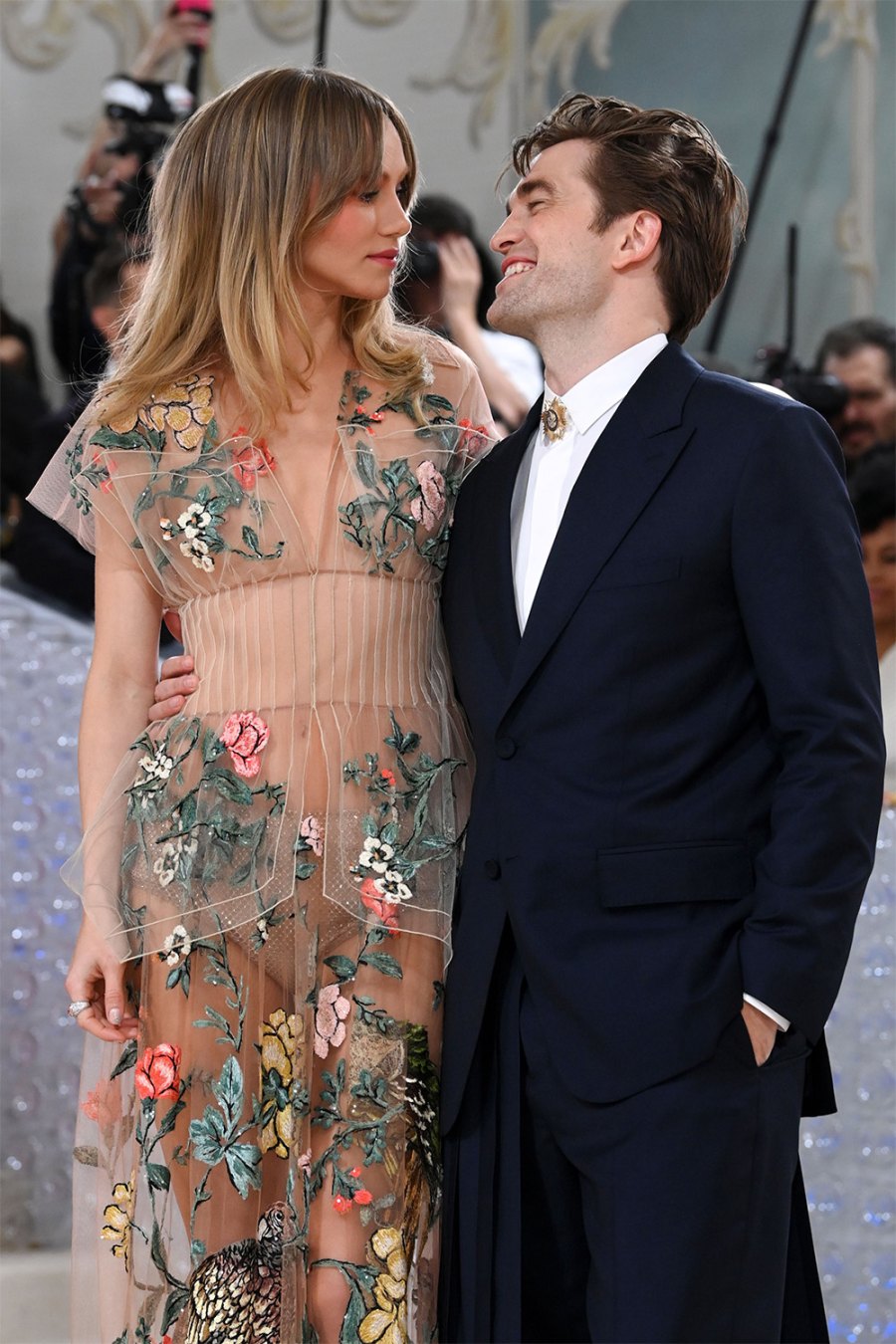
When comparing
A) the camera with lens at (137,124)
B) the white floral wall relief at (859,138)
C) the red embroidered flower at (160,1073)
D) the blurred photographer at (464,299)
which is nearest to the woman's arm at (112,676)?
the red embroidered flower at (160,1073)

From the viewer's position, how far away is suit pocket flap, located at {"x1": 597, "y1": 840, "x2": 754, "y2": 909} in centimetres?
165

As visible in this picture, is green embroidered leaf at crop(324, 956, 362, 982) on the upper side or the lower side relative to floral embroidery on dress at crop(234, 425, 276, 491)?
lower

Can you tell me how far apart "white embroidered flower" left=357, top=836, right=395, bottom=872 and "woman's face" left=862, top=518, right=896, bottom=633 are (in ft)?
6.42

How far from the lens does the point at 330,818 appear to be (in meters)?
1.84

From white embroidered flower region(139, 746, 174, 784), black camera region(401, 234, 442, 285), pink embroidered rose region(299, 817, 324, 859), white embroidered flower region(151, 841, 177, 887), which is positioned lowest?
white embroidered flower region(151, 841, 177, 887)

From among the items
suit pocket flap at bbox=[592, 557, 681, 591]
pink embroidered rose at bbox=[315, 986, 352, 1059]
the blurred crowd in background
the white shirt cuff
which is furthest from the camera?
the blurred crowd in background

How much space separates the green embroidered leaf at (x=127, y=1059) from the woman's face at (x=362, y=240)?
93 cm

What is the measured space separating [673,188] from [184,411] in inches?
24.9

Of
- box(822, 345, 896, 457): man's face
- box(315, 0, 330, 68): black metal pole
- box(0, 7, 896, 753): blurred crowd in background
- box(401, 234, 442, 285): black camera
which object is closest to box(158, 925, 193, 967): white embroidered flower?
box(0, 7, 896, 753): blurred crowd in background

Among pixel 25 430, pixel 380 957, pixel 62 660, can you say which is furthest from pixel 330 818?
pixel 25 430

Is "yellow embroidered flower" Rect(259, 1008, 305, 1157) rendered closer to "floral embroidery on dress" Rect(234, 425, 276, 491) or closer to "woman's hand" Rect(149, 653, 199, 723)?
"woman's hand" Rect(149, 653, 199, 723)

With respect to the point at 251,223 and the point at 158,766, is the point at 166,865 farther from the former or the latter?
the point at 251,223

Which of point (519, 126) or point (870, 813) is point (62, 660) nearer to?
point (870, 813)

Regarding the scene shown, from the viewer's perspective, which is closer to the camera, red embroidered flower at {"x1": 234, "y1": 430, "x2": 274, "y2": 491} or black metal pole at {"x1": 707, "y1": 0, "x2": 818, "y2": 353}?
red embroidered flower at {"x1": 234, "y1": 430, "x2": 274, "y2": 491}
